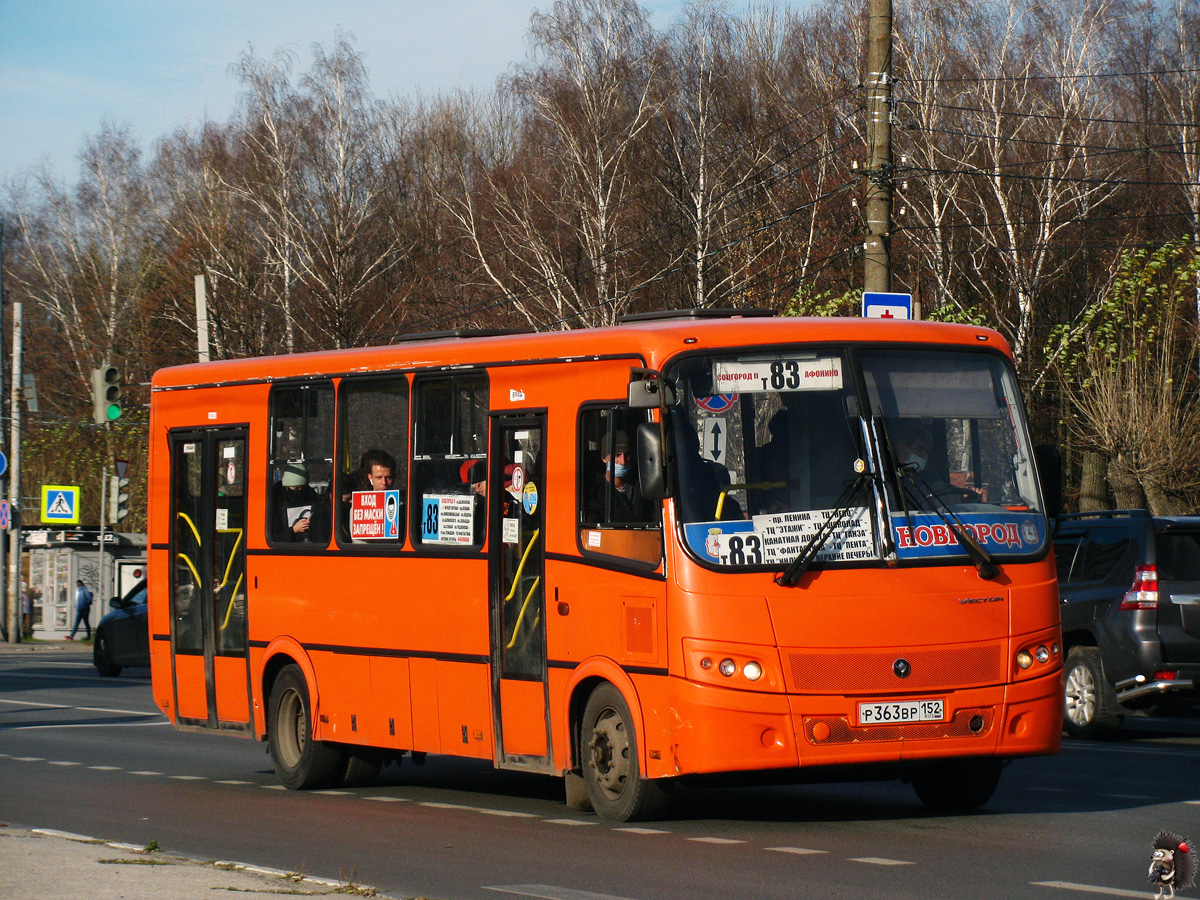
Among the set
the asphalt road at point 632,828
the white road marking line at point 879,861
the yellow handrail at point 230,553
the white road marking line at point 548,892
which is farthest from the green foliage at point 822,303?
the white road marking line at point 548,892

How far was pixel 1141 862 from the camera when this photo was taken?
8.98 m

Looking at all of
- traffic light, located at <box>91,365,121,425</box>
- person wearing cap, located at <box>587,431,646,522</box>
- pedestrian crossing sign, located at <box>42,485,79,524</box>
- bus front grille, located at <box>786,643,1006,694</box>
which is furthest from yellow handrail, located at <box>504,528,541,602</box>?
pedestrian crossing sign, located at <box>42,485,79,524</box>

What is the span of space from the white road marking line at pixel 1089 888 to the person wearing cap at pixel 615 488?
3.16 meters

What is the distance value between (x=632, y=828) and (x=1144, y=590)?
24.1ft

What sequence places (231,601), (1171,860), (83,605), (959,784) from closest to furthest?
(1171,860) < (959,784) < (231,601) < (83,605)

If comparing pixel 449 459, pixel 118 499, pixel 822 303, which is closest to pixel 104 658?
pixel 118 499

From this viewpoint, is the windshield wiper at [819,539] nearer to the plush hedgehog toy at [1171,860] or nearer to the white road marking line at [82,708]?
the plush hedgehog toy at [1171,860]

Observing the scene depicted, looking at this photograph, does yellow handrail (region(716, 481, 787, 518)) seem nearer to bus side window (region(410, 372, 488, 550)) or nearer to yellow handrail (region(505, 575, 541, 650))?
yellow handrail (region(505, 575, 541, 650))

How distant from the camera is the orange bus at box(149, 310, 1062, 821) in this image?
9.98 meters

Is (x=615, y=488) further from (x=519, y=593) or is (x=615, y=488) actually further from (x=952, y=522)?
(x=952, y=522)

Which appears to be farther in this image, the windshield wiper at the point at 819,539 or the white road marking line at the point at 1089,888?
the windshield wiper at the point at 819,539

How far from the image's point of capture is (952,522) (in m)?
10.4

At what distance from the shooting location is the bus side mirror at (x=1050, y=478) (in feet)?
35.6

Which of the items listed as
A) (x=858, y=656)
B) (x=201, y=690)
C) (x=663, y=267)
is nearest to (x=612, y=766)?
(x=858, y=656)
